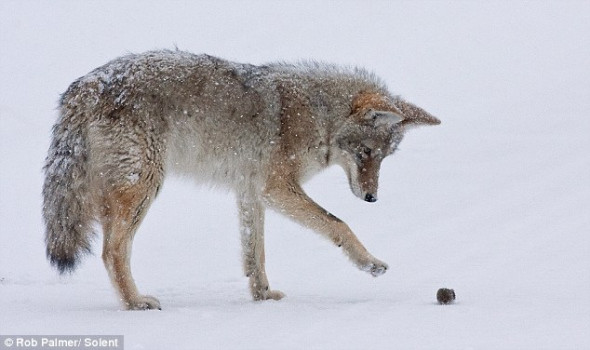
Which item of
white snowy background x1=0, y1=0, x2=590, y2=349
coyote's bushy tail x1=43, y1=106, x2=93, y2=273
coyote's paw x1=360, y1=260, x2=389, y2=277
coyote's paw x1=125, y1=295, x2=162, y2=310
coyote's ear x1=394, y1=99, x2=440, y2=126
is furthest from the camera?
coyote's ear x1=394, y1=99, x2=440, y2=126

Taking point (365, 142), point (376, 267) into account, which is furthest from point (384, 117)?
point (376, 267)

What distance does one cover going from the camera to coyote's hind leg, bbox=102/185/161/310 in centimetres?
566

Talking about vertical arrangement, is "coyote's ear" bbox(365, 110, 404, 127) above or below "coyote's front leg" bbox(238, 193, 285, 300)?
above

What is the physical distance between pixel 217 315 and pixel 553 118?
9.39 metres

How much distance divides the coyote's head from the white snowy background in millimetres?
889

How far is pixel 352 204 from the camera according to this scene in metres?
10.2

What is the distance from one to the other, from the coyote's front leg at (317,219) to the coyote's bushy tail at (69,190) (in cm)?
147

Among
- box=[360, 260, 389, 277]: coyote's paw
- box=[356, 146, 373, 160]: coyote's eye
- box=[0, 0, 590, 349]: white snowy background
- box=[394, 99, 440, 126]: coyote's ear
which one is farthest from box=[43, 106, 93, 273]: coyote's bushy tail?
box=[394, 99, 440, 126]: coyote's ear

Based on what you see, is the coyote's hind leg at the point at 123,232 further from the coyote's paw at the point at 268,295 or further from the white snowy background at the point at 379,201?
the coyote's paw at the point at 268,295

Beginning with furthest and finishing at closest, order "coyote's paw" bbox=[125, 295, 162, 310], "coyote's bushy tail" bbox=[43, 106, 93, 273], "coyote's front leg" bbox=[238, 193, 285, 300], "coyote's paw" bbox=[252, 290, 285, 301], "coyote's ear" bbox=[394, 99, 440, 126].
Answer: "coyote's ear" bbox=[394, 99, 440, 126], "coyote's front leg" bbox=[238, 193, 285, 300], "coyote's paw" bbox=[252, 290, 285, 301], "coyote's bushy tail" bbox=[43, 106, 93, 273], "coyote's paw" bbox=[125, 295, 162, 310]

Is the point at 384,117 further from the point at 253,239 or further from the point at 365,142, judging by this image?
the point at 253,239

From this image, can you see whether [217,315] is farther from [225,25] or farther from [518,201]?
[225,25]

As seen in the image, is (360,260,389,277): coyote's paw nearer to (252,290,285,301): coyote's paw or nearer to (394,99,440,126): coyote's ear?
(252,290,285,301): coyote's paw

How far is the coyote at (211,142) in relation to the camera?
5785 millimetres
